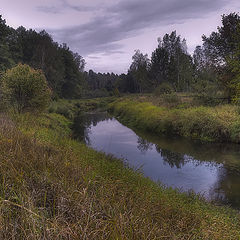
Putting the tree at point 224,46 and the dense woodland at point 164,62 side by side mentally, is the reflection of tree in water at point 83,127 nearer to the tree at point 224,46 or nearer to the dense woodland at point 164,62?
the dense woodland at point 164,62

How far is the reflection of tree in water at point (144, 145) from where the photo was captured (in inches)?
553

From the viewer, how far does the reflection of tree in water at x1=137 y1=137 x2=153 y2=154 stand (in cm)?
1404

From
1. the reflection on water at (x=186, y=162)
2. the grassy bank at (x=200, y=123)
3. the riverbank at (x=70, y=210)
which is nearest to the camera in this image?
the riverbank at (x=70, y=210)

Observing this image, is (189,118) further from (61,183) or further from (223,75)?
(61,183)

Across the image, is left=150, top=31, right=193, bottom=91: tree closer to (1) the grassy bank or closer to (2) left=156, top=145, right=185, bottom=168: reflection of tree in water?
(1) the grassy bank

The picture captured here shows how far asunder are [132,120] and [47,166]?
20250 mm

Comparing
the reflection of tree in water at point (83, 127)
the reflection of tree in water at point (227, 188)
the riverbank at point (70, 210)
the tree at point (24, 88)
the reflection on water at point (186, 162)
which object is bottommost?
the reflection of tree in water at point (227, 188)

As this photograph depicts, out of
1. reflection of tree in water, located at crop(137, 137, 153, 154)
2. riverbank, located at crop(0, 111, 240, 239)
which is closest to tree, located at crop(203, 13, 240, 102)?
reflection of tree in water, located at crop(137, 137, 153, 154)

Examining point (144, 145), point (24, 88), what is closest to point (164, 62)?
point (144, 145)

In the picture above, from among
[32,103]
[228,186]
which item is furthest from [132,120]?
[228,186]

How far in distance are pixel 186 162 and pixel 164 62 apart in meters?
38.5

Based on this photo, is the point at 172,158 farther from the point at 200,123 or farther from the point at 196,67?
the point at 196,67

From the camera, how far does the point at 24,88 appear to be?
1356cm

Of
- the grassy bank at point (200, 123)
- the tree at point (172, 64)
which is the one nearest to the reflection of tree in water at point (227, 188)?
the grassy bank at point (200, 123)
